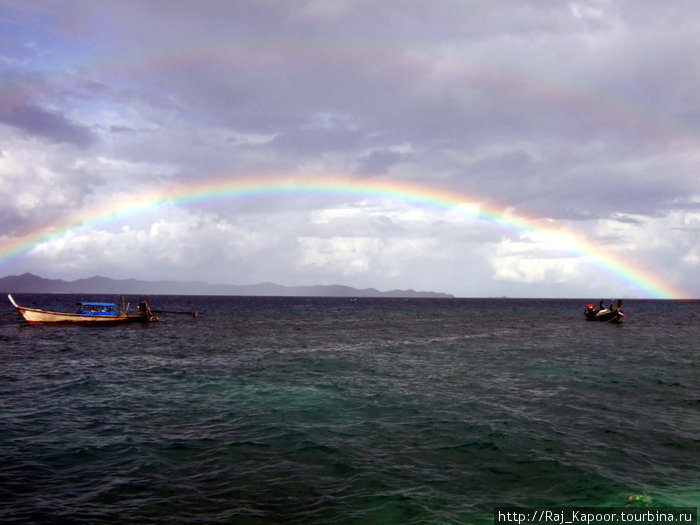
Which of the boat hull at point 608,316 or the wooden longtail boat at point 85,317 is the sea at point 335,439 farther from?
the boat hull at point 608,316

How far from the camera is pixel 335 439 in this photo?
2083 centimetres

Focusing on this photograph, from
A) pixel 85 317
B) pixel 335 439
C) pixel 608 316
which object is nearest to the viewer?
pixel 335 439

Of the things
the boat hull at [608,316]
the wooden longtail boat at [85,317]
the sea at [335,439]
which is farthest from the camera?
the boat hull at [608,316]

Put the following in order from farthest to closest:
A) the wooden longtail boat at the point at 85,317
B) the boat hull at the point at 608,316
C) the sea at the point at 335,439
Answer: the boat hull at the point at 608,316, the wooden longtail boat at the point at 85,317, the sea at the point at 335,439

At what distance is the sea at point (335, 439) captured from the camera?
14.8 meters

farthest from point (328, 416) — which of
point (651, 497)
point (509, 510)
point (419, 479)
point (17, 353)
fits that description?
point (17, 353)

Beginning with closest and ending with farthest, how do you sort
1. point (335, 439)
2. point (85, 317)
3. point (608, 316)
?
point (335, 439) → point (85, 317) → point (608, 316)

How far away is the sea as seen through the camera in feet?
48.4

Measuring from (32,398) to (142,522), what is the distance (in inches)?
734

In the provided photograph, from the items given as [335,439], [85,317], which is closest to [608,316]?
[335,439]

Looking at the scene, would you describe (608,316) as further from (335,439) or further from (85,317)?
(85,317)

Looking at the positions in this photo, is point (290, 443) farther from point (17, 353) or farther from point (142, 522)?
point (17, 353)

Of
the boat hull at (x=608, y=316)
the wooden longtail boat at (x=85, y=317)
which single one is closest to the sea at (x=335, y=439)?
the wooden longtail boat at (x=85, y=317)

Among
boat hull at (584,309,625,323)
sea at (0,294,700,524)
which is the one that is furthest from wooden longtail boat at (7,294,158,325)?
boat hull at (584,309,625,323)
